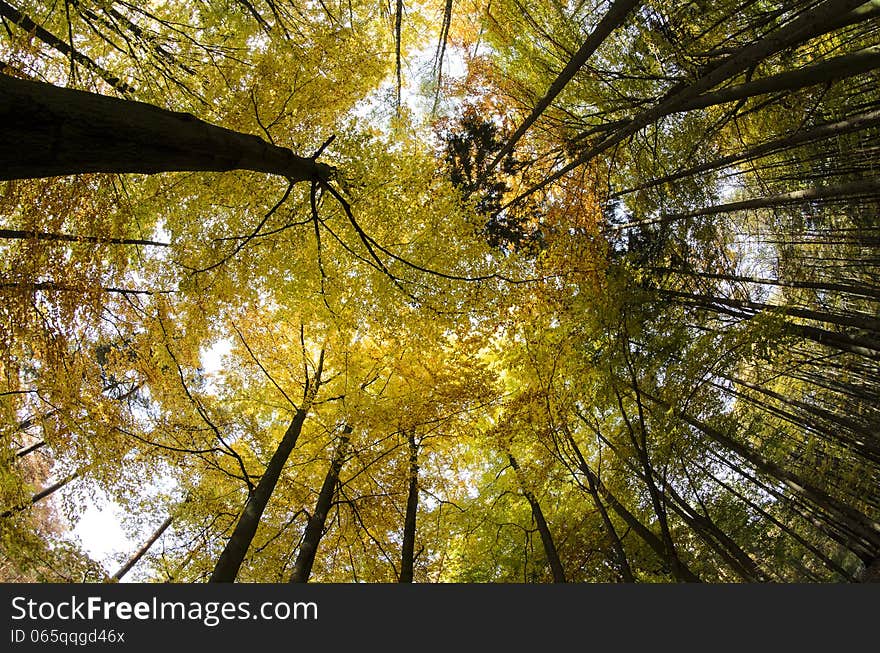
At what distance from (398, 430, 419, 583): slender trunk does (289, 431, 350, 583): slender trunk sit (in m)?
1.00

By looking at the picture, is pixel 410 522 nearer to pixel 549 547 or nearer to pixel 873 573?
pixel 549 547

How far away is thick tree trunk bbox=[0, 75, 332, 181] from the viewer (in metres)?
1.72

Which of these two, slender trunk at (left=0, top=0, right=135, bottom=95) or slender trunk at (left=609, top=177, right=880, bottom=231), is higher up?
slender trunk at (left=0, top=0, right=135, bottom=95)

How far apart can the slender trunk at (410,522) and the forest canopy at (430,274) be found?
7cm

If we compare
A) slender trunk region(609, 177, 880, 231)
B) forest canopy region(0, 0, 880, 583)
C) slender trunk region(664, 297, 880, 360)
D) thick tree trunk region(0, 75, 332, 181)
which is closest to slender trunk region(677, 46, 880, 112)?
forest canopy region(0, 0, 880, 583)

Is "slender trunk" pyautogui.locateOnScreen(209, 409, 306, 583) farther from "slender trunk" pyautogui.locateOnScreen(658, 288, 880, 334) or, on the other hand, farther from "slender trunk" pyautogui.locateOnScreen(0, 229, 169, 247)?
"slender trunk" pyautogui.locateOnScreen(658, 288, 880, 334)

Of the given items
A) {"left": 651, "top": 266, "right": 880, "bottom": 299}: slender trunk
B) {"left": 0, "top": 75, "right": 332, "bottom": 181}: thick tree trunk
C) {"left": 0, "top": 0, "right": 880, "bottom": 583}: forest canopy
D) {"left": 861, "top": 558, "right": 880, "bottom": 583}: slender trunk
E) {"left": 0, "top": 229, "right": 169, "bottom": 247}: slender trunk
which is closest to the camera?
{"left": 0, "top": 75, "right": 332, "bottom": 181}: thick tree trunk

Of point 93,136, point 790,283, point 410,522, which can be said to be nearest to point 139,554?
point 410,522

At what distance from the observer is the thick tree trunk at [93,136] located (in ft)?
5.65

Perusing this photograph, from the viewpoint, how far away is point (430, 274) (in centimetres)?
513

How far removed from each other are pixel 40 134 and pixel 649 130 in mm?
6885

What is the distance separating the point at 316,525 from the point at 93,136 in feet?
16.7

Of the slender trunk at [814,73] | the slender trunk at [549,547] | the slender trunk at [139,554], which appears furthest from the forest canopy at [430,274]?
the slender trunk at [139,554]

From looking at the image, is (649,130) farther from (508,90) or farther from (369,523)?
(369,523)
